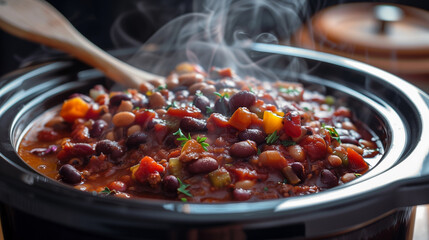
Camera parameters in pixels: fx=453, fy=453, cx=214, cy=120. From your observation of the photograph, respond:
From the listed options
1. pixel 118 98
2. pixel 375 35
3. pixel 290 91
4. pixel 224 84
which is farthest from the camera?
pixel 375 35

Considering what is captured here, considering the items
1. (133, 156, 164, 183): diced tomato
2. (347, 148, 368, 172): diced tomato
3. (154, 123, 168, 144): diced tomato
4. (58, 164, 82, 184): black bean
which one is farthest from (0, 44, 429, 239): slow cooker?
(154, 123, 168, 144): diced tomato

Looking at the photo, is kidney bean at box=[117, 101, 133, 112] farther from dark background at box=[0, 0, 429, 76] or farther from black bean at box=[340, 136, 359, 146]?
dark background at box=[0, 0, 429, 76]

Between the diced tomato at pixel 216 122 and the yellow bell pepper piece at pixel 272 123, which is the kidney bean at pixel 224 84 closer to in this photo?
the diced tomato at pixel 216 122

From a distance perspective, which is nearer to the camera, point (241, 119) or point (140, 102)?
point (241, 119)

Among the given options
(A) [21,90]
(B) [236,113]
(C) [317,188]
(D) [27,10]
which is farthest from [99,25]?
(C) [317,188]

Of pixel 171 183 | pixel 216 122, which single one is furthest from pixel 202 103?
pixel 171 183

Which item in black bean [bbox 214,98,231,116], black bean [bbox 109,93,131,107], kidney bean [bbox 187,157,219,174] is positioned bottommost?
kidney bean [bbox 187,157,219,174]

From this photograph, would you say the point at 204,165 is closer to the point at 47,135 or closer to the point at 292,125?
the point at 292,125
